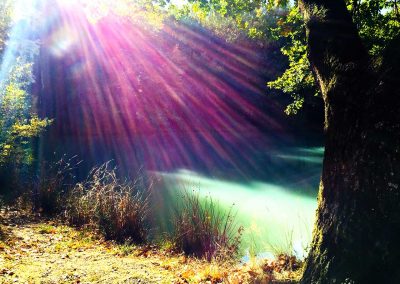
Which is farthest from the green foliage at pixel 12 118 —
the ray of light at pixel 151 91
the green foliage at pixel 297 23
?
the ray of light at pixel 151 91

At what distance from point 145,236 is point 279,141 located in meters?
27.1

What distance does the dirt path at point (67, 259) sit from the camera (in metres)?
4.47

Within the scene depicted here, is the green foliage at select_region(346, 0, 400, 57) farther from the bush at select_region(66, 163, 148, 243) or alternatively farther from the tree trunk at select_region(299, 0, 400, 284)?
the bush at select_region(66, 163, 148, 243)

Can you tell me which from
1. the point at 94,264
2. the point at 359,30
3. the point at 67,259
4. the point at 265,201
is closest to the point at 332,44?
the point at 359,30

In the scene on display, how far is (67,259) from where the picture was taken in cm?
529

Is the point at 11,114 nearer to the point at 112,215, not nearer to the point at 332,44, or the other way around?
the point at 112,215

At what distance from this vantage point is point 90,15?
557cm

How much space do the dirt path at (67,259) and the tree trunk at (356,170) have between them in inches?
89.4

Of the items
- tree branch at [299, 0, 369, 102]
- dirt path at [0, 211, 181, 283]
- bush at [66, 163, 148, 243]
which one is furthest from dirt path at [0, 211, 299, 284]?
tree branch at [299, 0, 369, 102]

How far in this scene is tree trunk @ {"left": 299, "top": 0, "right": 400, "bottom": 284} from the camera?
2.61 m

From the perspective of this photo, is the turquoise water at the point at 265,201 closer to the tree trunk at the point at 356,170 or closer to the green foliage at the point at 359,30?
the green foliage at the point at 359,30

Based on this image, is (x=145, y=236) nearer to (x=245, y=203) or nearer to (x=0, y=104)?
(x=0, y=104)

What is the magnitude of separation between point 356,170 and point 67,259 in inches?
170

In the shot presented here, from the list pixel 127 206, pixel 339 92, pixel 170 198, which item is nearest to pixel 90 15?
pixel 127 206
